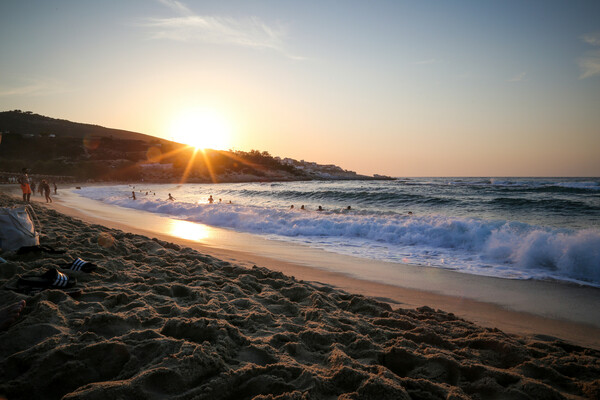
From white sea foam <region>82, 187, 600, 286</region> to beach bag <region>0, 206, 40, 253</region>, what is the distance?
22.3ft

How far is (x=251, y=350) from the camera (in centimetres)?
270

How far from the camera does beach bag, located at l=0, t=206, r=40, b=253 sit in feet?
16.0

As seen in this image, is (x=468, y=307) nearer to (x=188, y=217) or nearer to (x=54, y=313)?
(x=54, y=313)

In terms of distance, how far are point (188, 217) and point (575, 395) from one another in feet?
51.2

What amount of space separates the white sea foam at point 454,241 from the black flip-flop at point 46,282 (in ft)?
20.9

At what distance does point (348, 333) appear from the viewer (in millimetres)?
3186

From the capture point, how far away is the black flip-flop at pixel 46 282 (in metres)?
3.61

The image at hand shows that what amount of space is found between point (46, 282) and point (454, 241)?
9.72m

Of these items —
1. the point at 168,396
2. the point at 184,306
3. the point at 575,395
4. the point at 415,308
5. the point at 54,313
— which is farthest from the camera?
the point at 415,308

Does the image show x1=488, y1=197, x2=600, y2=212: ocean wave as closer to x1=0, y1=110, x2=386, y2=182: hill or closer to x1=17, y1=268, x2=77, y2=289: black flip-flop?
x1=17, y1=268, x2=77, y2=289: black flip-flop

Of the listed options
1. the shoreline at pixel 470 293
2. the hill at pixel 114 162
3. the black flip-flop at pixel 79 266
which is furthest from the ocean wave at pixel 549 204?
the hill at pixel 114 162

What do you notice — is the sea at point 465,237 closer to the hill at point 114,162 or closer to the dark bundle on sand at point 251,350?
the dark bundle on sand at point 251,350

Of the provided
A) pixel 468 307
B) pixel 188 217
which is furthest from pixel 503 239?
pixel 188 217

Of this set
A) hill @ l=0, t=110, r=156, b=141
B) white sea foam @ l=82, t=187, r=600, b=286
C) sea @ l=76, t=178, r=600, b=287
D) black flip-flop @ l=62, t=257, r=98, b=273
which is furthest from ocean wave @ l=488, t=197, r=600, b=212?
hill @ l=0, t=110, r=156, b=141
